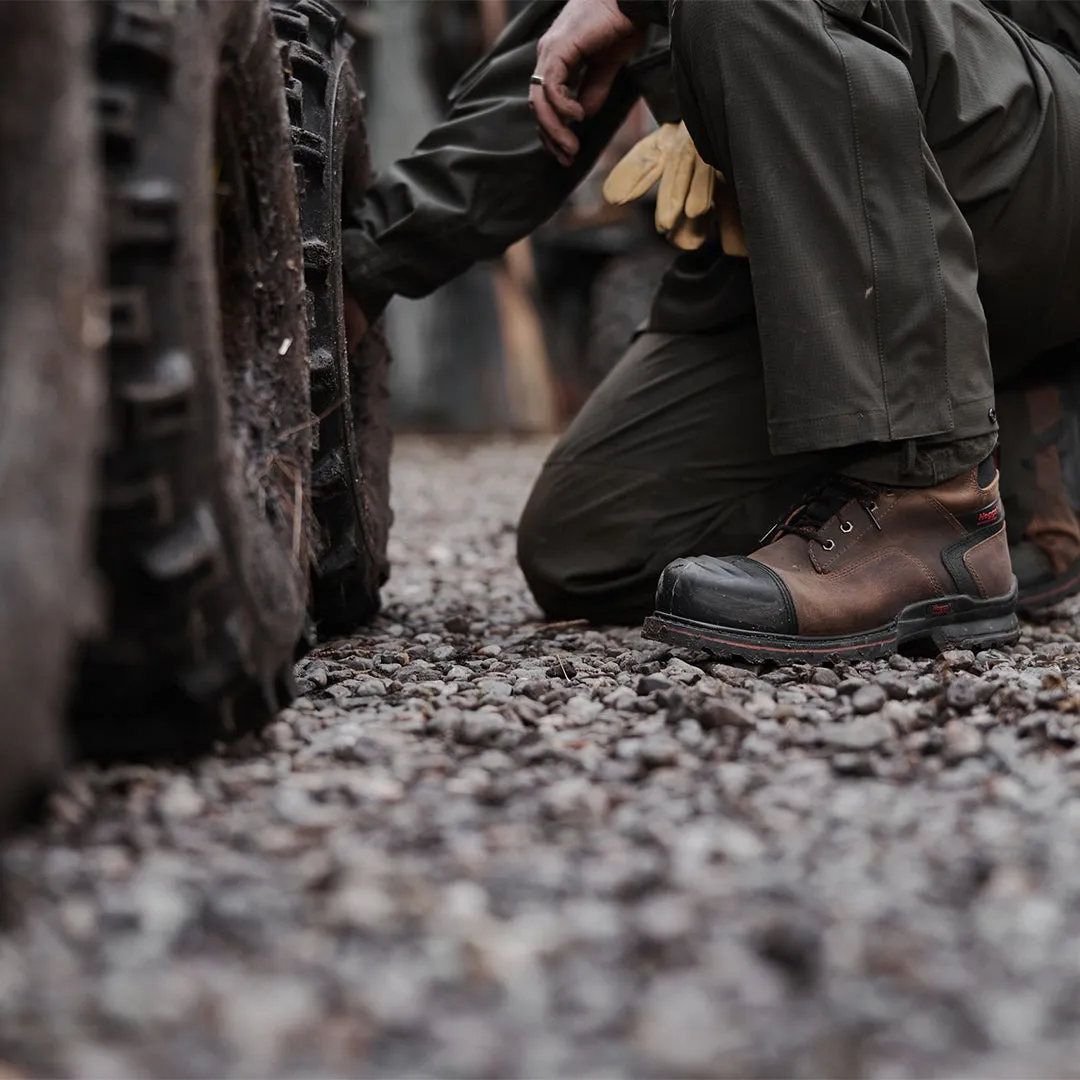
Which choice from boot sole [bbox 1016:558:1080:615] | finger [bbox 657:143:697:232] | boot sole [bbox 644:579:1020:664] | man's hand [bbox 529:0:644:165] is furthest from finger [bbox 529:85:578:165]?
boot sole [bbox 1016:558:1080:615]

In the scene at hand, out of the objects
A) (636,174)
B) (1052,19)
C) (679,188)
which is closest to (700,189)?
(679,188)

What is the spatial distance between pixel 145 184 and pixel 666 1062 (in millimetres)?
692

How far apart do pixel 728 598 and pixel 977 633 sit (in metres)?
0.40

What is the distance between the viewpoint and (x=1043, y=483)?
2.27 meters

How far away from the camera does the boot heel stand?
1.84 metres

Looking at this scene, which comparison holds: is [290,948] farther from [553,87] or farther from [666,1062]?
[553,87]

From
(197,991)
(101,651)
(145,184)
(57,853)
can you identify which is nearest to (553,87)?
(145,184)

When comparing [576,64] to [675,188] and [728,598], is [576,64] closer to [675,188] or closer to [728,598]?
[675,188]

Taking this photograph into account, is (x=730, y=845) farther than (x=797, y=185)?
No

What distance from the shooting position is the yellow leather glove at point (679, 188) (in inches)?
78.1

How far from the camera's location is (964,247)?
1737mm

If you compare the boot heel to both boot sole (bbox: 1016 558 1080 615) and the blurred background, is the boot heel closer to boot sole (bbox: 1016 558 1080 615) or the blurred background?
boot sole (bbox: 1016 558 1080 615)

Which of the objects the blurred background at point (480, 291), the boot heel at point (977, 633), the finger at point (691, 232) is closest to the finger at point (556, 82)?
the finger at point (691, 232)

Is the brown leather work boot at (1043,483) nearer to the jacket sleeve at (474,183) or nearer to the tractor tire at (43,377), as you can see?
the jacket sleeve at (474,183)
